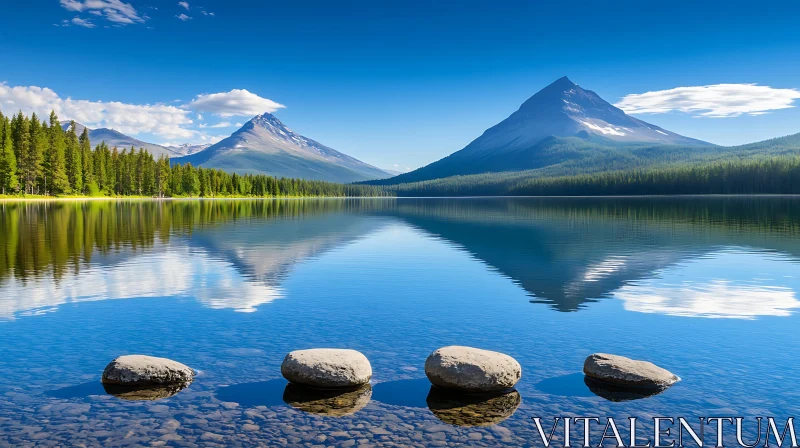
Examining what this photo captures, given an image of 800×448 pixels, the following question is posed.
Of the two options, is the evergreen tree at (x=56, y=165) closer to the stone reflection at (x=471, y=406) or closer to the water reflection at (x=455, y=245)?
the water reflection at (x=455, y=245)

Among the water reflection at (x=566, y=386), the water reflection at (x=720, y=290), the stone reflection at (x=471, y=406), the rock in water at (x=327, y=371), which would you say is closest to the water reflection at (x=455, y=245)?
the water reflection at (x=720, y=290)

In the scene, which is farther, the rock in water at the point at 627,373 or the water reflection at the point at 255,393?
the rock in water at the point at 627,373

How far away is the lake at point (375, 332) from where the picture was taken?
12.5 metres

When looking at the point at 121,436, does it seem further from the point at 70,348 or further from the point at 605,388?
the point at 605,388

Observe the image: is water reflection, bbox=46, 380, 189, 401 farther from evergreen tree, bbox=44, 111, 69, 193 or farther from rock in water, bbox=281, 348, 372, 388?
evergreen tree, bbox=44, 111, 69, 193

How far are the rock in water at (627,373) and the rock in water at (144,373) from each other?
11.1 metres

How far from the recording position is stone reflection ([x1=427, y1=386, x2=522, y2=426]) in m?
12.7

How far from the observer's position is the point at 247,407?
13133mm

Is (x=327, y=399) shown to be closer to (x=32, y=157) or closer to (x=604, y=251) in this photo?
(x=604, y=251)

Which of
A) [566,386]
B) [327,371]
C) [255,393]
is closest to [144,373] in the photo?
[255,393]

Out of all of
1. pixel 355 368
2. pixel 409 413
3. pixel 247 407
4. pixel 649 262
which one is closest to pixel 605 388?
pixel 409 413

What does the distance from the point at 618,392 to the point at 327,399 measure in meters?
7.57

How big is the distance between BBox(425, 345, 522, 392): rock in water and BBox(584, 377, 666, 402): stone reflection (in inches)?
79.5

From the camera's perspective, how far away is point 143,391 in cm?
1414
